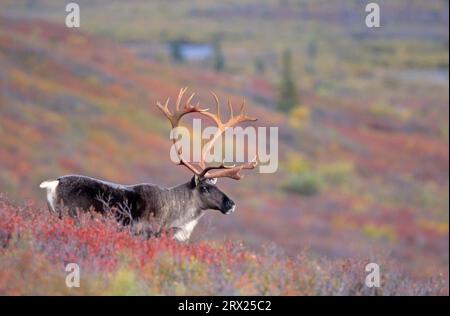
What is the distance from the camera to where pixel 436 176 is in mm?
42469

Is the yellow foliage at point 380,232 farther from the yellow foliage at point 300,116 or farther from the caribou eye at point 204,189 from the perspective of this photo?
the caribou eye at point 204,189

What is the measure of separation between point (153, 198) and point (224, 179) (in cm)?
2442

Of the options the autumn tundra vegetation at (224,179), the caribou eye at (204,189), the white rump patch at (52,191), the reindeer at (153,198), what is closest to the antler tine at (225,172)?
the reindeer at (153,198)

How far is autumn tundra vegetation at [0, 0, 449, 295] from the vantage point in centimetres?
792

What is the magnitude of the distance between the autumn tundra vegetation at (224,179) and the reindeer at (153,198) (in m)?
0.27

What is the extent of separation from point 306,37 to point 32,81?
84.3m

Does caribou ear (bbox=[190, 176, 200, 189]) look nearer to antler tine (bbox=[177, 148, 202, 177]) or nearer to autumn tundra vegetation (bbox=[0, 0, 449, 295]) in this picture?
antler tine (bbox=[177, 148, 202, 177])

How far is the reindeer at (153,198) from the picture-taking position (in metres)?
9.77

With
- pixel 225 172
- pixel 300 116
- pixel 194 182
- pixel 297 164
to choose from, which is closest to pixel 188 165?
pixel 194 182

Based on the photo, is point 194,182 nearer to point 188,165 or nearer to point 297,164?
point 188,165

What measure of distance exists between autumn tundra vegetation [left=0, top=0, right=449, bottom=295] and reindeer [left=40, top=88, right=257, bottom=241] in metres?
0.27

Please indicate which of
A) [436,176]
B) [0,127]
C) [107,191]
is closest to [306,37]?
[436,176]

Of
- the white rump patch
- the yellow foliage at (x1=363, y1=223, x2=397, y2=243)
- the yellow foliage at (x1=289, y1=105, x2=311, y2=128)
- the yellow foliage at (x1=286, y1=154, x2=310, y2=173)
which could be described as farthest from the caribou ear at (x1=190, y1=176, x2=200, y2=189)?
the yellow foliage at (x1=289, y1=105, x2=311, y2=128)

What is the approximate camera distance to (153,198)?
1041 cm
